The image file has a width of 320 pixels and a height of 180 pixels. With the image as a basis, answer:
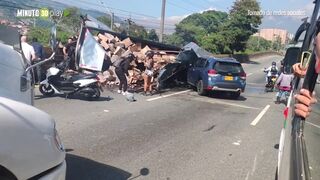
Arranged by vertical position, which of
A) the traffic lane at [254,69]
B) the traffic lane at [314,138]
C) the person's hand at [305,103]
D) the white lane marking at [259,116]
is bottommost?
the traffic lane at [254,69]

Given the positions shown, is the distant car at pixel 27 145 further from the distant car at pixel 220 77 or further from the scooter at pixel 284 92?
the distant car at pixel 220 77

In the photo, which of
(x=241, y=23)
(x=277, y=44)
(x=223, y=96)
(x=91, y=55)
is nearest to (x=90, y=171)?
(x=91, y=55)

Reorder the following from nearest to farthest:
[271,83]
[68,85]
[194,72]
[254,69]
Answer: [68,85], [194,72], [271,83], [254,69]

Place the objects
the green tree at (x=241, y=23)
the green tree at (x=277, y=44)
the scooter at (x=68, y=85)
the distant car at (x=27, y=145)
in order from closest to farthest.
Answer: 1. the distant car at (x=27, y=145)
2. the scooter at (x=68, y=85)
3. the green tree at (x=241, y=23)
4. the green tree at (x=277, y=44)

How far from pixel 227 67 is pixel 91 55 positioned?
5.44m

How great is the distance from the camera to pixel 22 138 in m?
2.97

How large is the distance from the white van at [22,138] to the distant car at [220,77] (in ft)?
→ 46.7

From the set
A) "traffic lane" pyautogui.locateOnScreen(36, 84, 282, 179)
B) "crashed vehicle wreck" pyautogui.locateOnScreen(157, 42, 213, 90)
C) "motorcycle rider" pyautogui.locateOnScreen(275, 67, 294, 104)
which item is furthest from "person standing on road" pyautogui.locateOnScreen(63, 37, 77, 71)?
"motorcycle rider" pyautogui.locateOnScreen(275, 67, 294, 104)

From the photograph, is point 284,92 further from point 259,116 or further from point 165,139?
point 165,139

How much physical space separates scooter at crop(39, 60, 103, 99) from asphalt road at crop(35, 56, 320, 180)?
0.99ft

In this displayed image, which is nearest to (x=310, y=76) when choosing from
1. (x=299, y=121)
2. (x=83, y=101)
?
(x=299, y=121)

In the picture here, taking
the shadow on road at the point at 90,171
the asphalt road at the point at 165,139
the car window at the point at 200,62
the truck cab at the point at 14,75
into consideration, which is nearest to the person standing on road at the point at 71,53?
the asphalt road at the point at 165,139

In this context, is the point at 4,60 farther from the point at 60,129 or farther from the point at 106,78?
the point at 106,78

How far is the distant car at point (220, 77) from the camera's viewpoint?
1789cm
